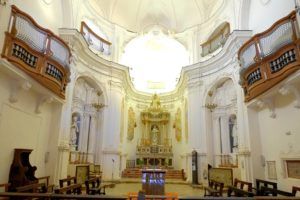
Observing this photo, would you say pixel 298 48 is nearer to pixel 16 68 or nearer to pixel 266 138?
pixel 266 138

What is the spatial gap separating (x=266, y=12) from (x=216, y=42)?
4700mm

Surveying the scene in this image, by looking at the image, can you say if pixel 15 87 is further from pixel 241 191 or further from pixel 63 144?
pixel 241 191

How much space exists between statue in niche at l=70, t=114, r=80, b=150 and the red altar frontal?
16.6 feet

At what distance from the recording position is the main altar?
16.9 meters

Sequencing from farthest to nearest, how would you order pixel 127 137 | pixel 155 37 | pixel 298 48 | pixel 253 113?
1. pixel 155 37
2. pixel 127 137
3. pixel 253 113
4. pixel 298 48

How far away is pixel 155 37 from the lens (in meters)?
18.3

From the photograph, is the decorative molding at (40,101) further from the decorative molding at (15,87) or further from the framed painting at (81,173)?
the framed painting at (81,173)

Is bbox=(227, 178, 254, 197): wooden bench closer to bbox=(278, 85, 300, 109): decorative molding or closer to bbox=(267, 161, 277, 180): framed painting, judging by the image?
bbox=(267, 161, 277, 180): framed painting

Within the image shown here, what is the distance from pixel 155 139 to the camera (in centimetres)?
1795

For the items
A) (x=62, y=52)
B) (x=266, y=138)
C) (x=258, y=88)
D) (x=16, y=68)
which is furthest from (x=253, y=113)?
(x=16, y=68)

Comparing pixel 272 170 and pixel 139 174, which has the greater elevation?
pixel 272 170

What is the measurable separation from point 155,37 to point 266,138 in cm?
1213

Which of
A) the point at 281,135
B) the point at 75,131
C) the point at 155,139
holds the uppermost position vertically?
the point at 155,139

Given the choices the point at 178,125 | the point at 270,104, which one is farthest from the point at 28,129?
the point at 178,125
